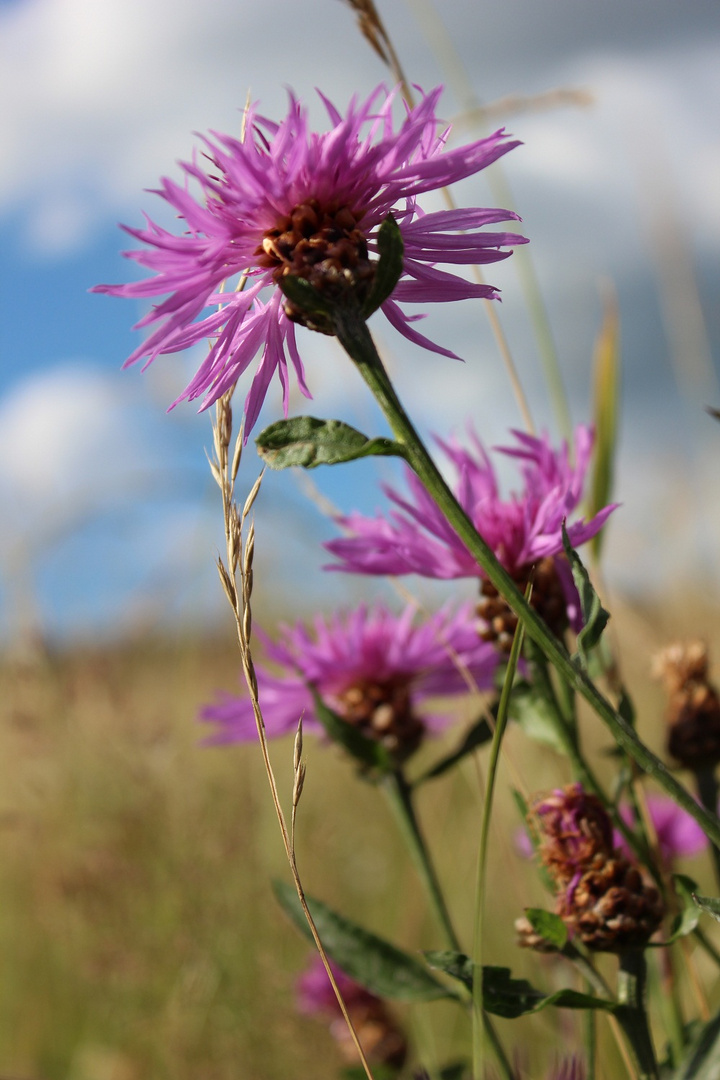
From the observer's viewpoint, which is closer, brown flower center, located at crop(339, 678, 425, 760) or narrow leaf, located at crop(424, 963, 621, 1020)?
narrow leaf, located at crop(424, 963, 621, 1020)

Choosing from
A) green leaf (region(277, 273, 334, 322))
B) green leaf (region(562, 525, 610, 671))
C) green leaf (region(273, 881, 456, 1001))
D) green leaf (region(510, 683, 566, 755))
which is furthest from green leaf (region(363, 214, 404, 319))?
green leaf (region(273, 881, 456, 1001))

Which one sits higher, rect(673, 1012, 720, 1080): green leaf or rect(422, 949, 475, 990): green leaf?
rect(422, 949, 475, 990): green leaf

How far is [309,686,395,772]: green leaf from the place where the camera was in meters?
0.59

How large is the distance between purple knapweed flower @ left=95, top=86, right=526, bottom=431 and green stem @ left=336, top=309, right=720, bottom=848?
6 centimetres

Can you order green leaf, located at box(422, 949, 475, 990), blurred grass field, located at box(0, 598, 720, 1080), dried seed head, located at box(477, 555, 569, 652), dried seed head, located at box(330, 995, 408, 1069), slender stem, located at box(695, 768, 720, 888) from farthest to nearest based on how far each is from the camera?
blurred grass field, located at box(0, 598, 720, 1080)
dried seed head, located at box(330, 995, 408, 1069)
slender stem, located at box(695, 768, 720, 888)
dried seed head, located at box(477, 555, 569, 652)
green leaf, located at box(422, 949, 475, 990)

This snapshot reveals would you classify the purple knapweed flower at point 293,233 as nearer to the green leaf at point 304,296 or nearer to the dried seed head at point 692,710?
the green leaf at point 304,296

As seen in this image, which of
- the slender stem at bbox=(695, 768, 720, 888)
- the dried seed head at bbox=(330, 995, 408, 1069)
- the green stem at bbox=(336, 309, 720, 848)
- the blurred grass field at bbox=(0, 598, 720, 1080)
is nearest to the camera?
the green stem at bbox=(336, 309, 720, 848)

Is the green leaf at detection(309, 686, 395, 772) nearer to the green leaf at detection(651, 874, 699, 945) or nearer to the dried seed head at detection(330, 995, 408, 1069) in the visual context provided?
the green leaf at detection(651, 874, 699, 945)

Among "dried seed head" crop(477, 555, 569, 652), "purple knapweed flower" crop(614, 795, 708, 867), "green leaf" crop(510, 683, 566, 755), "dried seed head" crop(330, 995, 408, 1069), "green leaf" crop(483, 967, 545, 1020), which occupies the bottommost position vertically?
"dried seed head" crop(330, 995, 408, 1069)

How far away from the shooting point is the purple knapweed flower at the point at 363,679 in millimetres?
726

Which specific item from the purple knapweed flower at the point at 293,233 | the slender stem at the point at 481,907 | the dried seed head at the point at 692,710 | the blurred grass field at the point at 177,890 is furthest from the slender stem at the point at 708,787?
the purple knapweed flower at the point at 293,233

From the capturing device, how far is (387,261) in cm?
39

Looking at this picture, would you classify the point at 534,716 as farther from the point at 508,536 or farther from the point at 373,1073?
the point at 373,1073

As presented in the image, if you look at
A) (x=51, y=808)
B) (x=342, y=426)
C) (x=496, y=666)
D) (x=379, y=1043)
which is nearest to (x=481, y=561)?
(x=342, y=426)
